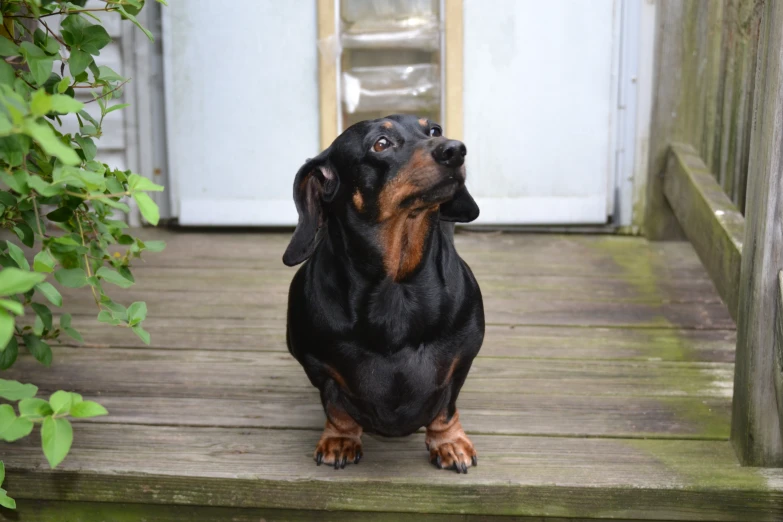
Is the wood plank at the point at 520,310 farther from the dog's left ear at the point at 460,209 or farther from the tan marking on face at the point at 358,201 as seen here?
the tan marking on face at the point at 358,201

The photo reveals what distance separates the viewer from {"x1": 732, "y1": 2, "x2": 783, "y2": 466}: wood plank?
6.12 feet

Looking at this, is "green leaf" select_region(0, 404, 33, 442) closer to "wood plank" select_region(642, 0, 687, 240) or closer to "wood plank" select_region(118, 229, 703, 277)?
"wood plank" select_region(118, 229, 703, 277)

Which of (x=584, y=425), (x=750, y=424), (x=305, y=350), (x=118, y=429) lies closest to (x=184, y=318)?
(x=118, y=429)

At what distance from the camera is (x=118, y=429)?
7.45 ft

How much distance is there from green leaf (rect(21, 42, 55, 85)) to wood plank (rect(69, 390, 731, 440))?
992mm

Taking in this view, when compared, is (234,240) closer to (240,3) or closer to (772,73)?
(240,3)

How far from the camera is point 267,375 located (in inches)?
103

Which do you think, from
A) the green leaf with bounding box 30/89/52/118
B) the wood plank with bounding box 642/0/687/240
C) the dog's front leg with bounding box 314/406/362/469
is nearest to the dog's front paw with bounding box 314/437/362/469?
the dog's front leg with bounding box 314/406/362/469

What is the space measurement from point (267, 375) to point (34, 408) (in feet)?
3.81

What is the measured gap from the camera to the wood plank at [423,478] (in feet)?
6.52

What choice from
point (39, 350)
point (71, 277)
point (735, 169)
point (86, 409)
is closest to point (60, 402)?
point (86, 409)

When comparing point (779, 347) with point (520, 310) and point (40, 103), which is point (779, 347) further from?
point (40, 103)

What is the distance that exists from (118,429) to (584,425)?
1.12m

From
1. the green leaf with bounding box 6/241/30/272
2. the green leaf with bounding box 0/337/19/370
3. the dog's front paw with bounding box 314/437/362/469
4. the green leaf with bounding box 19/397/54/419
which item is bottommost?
the dog's front paw with bounding box 314/437/362/469
